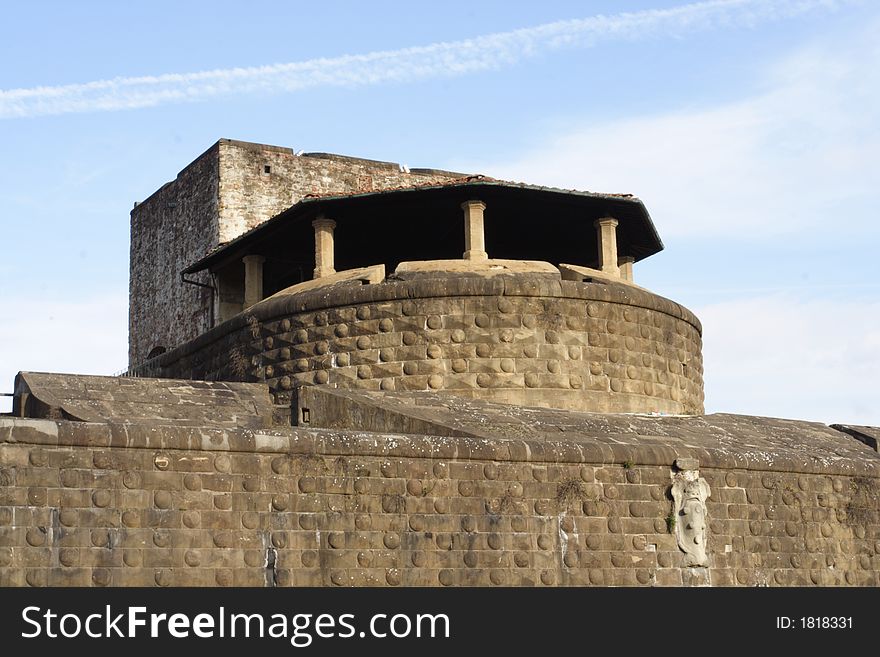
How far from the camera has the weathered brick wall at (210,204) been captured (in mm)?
23094

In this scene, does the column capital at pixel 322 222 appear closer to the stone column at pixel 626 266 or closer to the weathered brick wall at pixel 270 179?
the weathered brick wall at pixel 270 179

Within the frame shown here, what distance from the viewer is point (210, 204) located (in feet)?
76.5

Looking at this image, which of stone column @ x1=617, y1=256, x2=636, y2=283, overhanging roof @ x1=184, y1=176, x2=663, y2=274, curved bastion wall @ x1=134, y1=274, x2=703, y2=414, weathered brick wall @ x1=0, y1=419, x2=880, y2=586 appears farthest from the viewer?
stone column @ x1=617, y1=256, x2=636, y2=283

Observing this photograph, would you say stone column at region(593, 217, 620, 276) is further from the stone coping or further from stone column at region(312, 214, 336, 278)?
the stone coping

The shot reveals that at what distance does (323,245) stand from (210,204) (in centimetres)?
515

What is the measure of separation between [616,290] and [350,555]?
7.11 m

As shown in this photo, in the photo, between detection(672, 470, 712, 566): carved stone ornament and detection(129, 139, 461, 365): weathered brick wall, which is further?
detection(129, 139, 461, 365): weathered brick wall

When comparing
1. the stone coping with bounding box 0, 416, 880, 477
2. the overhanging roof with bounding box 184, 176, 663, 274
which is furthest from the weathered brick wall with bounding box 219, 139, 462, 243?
the stone coping with bounding box 0, 416, 880, 477

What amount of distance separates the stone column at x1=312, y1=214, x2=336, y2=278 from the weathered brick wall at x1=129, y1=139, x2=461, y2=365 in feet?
14.6

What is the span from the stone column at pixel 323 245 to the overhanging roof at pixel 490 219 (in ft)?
0.59

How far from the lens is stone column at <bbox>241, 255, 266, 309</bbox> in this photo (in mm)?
20594

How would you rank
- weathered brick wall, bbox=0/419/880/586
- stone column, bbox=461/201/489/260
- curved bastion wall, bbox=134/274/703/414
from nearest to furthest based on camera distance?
weathered brick wall, bbox=0/419/880/586
curved bastion wall, bbox=134/274/703/414
stone column, bbox=461/201/489/260

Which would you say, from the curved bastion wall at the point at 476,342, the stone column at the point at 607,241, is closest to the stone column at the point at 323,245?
the curved bastion wall at the point at 476,342
